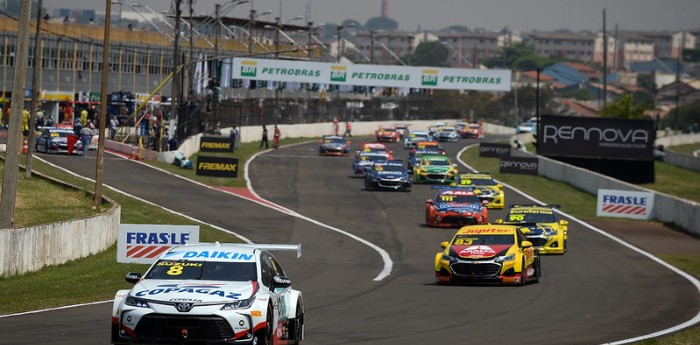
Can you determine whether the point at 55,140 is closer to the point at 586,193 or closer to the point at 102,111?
the point at 102,111

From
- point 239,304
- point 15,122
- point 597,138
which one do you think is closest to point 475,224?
point 15,122

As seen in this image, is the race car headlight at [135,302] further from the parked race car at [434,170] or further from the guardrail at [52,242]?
the parked race car at [434,170]

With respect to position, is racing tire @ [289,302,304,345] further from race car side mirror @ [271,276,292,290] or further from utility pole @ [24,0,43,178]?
utility pole @ [24,0,43,178]

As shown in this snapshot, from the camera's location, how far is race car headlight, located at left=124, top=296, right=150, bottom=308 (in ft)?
46.7

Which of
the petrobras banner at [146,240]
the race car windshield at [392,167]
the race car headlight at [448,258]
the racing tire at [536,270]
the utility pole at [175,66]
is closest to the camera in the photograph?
the race car headlight at [448,258]

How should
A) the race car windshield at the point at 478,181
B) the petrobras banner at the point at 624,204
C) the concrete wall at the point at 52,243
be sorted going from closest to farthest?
the concrete wall at the point at 52,243 → the petrobras banner at the point at 624,204 → the race car windshield at the point at 478,181

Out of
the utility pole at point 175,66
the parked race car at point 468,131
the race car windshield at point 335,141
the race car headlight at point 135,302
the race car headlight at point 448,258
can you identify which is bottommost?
the race car headlight at point 448,258

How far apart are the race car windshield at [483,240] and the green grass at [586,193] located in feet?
21.8

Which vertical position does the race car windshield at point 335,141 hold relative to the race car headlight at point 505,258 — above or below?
above

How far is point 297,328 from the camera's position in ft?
53.4

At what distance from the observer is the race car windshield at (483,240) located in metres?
27.7

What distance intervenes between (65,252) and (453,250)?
9.12 meters

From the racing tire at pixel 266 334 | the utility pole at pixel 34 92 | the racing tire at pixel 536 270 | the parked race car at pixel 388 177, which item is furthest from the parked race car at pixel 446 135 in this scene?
the racing tire at pixel 266 334

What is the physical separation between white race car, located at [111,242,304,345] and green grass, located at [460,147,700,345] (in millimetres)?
5706
